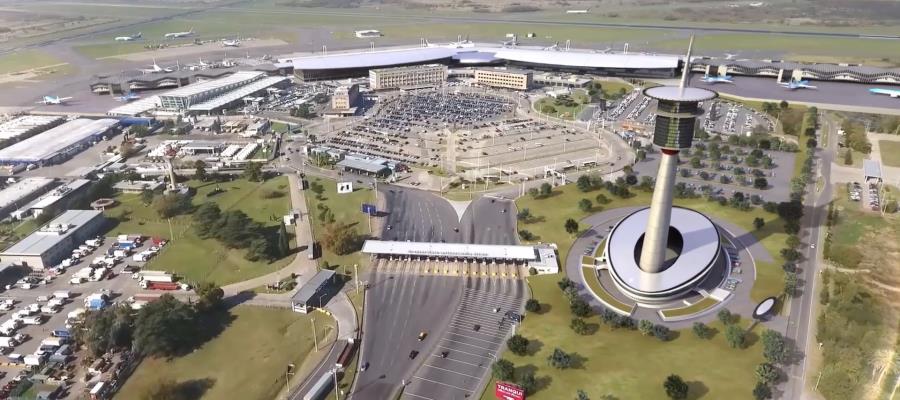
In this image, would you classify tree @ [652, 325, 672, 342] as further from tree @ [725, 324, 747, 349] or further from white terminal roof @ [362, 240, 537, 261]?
white terminal roof @ [362, 240, 537, 261]

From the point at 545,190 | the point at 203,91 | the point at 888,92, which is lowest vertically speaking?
the point at 545,190

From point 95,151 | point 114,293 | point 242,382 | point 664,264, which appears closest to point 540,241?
point 664,264

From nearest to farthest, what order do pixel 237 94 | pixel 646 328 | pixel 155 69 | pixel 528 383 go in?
pixel 528 383
pixel 646 328
pixel 237 94
pixel 155 69

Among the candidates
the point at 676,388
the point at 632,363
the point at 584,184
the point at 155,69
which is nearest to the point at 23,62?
the point at 155,69

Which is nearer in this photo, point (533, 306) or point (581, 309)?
point (581, 309)

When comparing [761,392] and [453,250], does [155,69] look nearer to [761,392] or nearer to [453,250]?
[453,250]

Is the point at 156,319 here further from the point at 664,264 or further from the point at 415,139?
the point at 415,139

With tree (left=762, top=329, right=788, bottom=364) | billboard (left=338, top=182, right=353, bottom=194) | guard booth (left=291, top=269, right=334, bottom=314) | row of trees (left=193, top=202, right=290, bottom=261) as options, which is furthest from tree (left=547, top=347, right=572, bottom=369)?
billboard (left=338, top=182, right=353, bottom=194)
